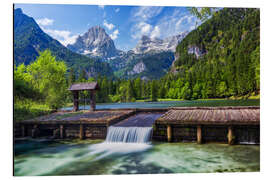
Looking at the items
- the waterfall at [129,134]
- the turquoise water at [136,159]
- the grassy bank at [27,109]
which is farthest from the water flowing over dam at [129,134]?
the grassy bank at [27,109]

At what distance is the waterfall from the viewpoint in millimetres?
6922

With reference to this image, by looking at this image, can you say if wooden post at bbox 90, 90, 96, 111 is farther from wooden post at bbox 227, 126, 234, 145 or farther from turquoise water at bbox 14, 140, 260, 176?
wooden post at bbox 227, 126, 234, 145

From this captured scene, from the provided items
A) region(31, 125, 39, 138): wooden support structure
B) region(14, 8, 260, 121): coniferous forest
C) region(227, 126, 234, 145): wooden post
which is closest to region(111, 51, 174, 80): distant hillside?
region(14, 8, 260, 121): coniferous forest

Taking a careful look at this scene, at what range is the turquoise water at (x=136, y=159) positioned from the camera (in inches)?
182

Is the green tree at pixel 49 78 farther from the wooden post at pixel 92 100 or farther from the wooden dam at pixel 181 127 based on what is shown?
the wooden post at pixel 92 100

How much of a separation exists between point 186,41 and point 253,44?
10.3ft

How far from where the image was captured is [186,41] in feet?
29.5

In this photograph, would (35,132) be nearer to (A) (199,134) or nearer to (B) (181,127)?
(B) (181,127)

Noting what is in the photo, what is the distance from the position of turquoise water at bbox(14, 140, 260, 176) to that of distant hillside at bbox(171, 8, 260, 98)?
2.39 m

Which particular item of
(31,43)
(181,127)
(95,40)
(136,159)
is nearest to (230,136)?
(181,127)

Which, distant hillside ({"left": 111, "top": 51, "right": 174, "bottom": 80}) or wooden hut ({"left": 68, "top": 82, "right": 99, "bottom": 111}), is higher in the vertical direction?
distant hillside ({"left": 111, "top": 51, "right": 174, "bottom": 80})

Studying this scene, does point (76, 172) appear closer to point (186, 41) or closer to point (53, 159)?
A: point (53, 159)

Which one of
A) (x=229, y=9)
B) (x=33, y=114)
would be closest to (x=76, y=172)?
(x=33, y=114)

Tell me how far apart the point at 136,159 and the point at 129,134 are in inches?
76.3
